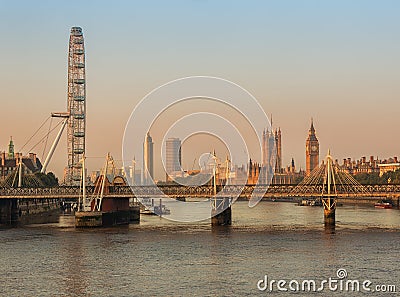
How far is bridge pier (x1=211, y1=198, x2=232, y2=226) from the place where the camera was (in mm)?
71062

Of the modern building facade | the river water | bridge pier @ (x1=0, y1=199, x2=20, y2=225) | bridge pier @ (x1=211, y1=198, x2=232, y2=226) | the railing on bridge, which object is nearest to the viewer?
the river water

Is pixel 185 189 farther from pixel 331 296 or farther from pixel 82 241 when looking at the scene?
pixel 331 296

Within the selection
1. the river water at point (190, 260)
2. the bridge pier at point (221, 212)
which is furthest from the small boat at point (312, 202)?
the river water at point (190, 260)

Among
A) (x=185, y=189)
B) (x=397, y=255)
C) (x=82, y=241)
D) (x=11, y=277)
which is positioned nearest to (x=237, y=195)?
(x=185, y=189)

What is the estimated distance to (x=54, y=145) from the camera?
10644cm

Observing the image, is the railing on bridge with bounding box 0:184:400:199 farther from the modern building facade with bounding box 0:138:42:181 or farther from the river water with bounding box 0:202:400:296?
the modern building facade with bounding box 0:138:42:181

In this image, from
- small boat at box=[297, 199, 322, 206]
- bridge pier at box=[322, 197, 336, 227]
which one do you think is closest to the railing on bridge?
bridge pier at box=[322, 197, 336, 227]

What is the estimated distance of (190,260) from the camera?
45.4 meters

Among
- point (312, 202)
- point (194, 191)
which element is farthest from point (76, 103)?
point (312, 202)

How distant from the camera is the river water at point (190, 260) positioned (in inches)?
1447

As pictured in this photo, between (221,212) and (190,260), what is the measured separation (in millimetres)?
25875

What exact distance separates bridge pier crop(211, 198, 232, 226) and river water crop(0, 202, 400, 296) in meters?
4.48

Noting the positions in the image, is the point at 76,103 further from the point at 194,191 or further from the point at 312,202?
the point at 312,202

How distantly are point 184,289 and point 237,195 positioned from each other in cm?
3726
